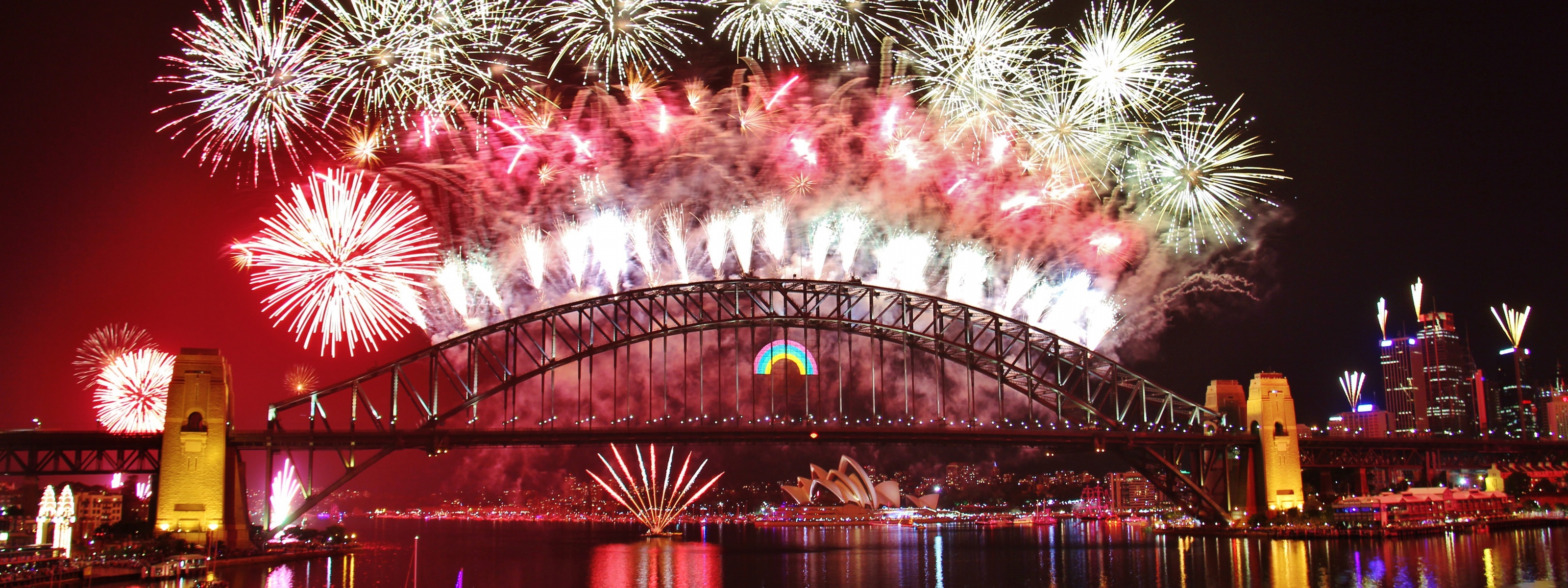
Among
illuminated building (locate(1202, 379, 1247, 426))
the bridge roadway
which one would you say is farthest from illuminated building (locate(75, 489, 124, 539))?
illuminated building (locate(1202, 379, 1247, 426))

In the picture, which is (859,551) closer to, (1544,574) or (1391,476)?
(1544,574)

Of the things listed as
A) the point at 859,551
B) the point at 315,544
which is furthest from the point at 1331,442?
the point at 315,544

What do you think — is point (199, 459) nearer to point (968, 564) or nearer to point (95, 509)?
point (968, 564)

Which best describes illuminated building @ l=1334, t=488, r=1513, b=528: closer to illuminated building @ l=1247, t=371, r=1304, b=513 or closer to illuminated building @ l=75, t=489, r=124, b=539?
illuminated building @ l=1247, t=371, r=1304, b=513

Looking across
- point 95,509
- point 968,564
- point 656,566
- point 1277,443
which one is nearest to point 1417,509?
point 1277,443

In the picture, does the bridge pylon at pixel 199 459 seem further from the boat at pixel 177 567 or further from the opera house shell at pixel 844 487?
the opera house shell at pixel 844 487

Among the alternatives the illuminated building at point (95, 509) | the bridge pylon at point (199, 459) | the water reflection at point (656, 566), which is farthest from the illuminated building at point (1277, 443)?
the illuminated building at point (95, 509)
